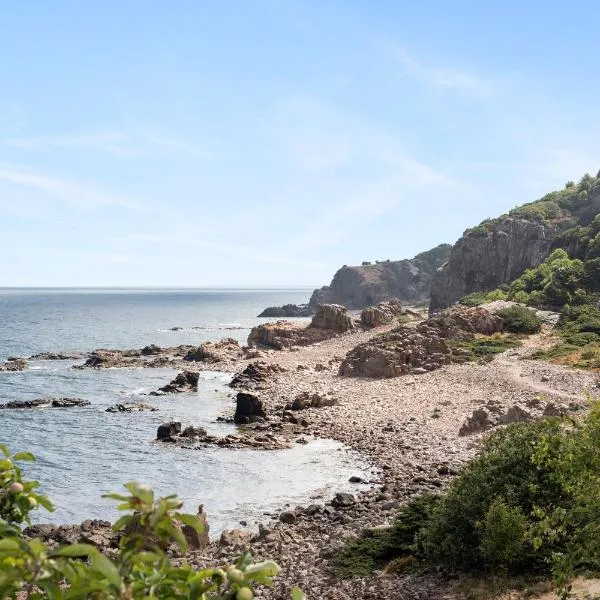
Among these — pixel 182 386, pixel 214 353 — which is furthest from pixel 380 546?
pixel 214 353

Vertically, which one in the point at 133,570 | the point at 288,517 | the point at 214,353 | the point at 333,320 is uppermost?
the point at 133,570

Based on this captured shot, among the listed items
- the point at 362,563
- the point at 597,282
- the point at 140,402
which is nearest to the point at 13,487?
the point at 362,563

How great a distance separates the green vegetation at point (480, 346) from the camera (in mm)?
55531

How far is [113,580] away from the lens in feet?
10.5

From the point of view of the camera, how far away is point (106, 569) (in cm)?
321

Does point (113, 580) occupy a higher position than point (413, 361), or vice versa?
point (113, 580)

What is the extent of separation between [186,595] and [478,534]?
13362 mm

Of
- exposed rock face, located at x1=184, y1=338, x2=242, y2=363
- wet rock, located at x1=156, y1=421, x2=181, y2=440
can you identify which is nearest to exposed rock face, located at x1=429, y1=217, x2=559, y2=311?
exposed rock face, located at x1=184, y1=338, x2=242, y2=363

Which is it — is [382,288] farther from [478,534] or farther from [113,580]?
[113,580]

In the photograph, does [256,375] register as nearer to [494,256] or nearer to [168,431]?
[168,431]

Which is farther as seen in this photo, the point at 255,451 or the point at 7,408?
the point at 7,408

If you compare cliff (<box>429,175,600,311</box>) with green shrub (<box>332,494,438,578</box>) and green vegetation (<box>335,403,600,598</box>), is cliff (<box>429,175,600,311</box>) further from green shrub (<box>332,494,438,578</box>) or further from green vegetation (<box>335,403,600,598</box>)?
green vegetation (<box>335,403,600,598</box>)

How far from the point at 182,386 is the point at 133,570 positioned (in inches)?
2230

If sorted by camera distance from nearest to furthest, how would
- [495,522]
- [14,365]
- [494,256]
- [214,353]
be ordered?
[495,522] → [14,365] → [214,353] → [494,256]
